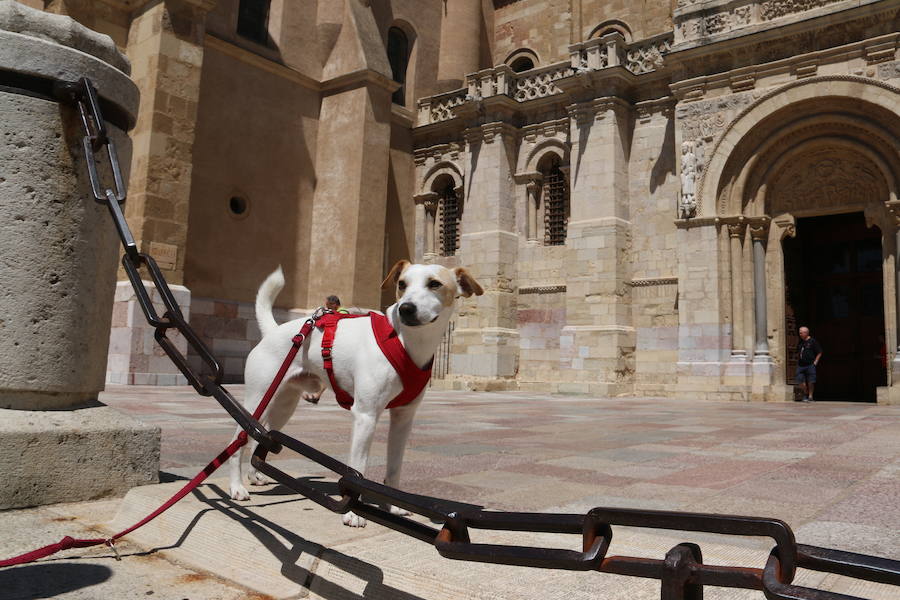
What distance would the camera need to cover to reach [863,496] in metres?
3.62

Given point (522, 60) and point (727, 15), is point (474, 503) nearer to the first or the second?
point (727, 15)

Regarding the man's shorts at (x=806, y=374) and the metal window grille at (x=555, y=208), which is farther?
the metal window grille at (x=555, y=208)

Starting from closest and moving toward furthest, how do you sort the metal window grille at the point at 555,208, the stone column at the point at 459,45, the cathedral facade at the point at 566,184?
the cathedral facade at the point at 566,184 < the metal window grille at the point at 555,208 < the stone column at the point at 459,45

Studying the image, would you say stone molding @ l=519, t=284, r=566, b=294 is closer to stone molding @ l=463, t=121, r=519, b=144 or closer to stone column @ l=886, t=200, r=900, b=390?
stone molding @ l=463, t=121, r=519, b=144

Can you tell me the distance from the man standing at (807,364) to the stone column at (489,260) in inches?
275

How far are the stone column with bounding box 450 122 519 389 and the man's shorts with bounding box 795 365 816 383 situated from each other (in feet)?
22.7

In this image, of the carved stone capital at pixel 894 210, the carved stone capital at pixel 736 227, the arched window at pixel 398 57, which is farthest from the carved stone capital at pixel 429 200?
the carved stone capital at pixel 894 210

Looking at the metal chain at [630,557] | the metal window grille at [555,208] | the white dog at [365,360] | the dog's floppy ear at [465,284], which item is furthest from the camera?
the metal window grille at [555,208]

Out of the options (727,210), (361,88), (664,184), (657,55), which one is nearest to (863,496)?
(727,210)

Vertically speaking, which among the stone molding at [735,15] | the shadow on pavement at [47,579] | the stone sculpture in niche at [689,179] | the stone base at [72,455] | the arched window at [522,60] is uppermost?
the arched window at [522,60]

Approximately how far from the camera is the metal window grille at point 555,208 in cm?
1898

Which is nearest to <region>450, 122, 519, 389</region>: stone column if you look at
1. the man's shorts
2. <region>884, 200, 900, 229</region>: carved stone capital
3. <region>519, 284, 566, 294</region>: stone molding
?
<region>519, 284, 566, 294</region>: stone molding

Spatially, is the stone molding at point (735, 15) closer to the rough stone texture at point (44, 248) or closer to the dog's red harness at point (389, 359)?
the dog's red harness at point (389, 359)

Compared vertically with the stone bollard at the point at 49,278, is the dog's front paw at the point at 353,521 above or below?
below
